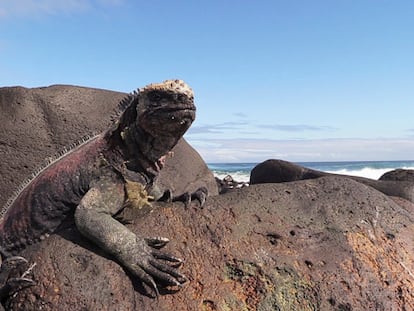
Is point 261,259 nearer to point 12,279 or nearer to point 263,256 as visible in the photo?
point 263,256

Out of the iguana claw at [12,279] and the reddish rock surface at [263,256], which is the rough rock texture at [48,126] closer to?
the reddish rock surface at [263,256]

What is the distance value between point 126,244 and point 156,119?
793mm

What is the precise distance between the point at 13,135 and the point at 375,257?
206 inches

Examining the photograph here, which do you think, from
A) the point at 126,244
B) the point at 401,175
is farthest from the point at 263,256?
the point at 401,175

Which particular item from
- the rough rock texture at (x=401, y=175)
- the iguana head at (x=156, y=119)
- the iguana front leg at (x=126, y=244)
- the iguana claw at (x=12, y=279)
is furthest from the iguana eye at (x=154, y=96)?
the rough rock texture at (x=401, y=175)

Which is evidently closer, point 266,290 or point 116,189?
point 266,290

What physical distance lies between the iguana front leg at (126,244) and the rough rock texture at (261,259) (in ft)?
0.28

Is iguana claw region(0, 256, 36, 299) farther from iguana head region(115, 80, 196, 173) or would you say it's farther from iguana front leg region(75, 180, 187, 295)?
iguana head region(115, 80, 196, 173)

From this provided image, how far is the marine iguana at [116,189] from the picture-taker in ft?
10.9

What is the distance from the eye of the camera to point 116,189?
3.69m

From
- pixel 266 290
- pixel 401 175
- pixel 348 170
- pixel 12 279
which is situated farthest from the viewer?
pixel 348 170

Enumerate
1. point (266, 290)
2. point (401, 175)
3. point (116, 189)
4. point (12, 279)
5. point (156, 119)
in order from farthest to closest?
point (401, 175)
point (116, 189)
point (156, 119)
point (266, 290)
point (12, 279)

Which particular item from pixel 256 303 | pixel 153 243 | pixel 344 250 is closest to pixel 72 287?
pixel 153 243

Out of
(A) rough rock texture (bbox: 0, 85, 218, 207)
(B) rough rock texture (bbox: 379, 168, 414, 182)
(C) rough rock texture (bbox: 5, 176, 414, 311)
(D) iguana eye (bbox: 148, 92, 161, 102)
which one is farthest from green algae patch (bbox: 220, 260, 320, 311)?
(B) rough rock texture (bbox: 379, 168, 414, 182)
